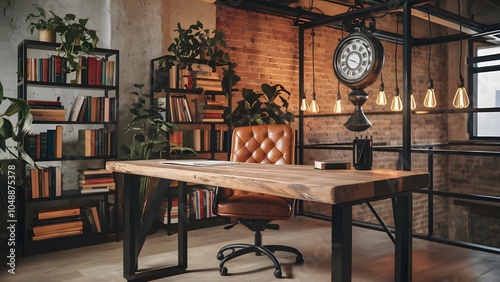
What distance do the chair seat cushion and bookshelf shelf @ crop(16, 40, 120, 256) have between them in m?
1.47

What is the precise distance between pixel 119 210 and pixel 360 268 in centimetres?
239

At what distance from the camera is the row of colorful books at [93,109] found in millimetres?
3977

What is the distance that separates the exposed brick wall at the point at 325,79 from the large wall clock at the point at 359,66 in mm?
3006

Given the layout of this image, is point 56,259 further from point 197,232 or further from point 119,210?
point 197,232

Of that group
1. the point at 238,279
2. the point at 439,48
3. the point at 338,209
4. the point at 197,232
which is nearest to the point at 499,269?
the point at 238,279

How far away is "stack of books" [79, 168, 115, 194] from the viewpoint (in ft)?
13.1

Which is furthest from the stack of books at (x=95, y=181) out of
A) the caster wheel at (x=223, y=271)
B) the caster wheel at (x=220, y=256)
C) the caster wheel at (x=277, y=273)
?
the caster wheel at (x=277, y=273)

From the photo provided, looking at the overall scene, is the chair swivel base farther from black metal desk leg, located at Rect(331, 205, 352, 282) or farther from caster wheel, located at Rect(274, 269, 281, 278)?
black metal desk leg, located at Rect(331, 205, 352, 282)

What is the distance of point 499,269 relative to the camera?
3248mm

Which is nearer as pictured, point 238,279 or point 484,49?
point 238,279

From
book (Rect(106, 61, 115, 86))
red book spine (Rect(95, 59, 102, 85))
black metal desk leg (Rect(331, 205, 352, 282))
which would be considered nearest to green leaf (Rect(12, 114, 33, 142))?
red book spine (Rect(95, 59, 102, 85))

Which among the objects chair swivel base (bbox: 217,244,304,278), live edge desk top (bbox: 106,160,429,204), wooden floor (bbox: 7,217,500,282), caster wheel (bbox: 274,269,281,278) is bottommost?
wooden floor (bbox: 7,217,500,282)

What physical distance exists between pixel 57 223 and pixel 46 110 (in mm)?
968

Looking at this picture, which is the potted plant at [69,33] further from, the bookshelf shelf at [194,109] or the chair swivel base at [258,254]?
the chair swivel base at [258,254]
